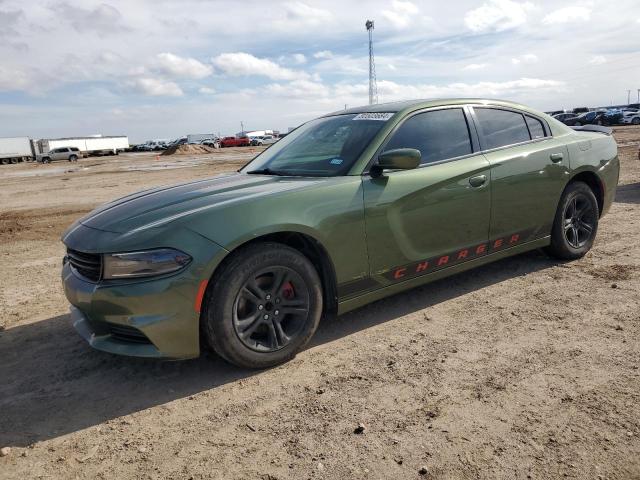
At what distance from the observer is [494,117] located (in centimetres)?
447

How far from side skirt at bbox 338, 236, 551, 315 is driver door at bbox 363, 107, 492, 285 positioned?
0.15ft

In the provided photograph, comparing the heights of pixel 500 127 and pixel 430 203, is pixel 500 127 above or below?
above

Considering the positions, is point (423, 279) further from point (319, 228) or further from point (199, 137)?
point (199, 137)

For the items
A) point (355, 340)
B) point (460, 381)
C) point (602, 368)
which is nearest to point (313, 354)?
point (355, 340)

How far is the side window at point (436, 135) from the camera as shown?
3863 mm

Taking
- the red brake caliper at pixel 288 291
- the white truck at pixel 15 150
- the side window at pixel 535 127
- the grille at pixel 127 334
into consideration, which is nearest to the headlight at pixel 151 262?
the grille at pixel 127 334

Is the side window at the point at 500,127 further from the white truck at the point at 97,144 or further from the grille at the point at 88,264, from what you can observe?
the white truck at the point at 97,144

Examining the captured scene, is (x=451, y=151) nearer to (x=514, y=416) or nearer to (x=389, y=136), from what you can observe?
(x=389, y=136)

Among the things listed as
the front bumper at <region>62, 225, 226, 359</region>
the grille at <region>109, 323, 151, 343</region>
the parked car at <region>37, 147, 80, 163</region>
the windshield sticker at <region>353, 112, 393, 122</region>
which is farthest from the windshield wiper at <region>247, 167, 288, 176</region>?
the parked car at <region>37, 147, 80, 163</region>

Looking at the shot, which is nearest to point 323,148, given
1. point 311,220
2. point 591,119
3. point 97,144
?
point 311,220

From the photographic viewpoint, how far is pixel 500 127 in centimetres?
447

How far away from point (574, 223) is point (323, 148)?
2.64 m

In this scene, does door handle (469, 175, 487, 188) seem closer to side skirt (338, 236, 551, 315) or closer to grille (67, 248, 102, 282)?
side skirt (338, 236, 551, 315)

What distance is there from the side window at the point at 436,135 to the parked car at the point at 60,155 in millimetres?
56527
